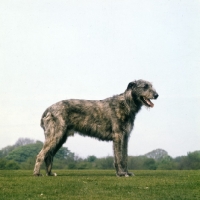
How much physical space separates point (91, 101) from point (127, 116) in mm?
1324

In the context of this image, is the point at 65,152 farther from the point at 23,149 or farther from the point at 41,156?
the point at 41,156

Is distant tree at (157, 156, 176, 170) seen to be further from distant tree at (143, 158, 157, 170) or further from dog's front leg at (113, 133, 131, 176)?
dog's front leg at (113, 133, 131, 176)

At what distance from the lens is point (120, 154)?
1120 centimetres

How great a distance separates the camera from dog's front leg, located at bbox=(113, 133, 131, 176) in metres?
11.1

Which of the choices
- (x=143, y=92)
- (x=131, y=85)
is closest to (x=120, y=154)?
(x=143, y=92)

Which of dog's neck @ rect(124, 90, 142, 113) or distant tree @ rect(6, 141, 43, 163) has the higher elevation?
dog's neck @ rect(124, 90, 142, 113)

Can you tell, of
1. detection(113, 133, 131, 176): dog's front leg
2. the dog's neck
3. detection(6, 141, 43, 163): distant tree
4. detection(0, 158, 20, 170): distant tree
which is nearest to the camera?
detection(113, 133, 131, 176): dog's front leg

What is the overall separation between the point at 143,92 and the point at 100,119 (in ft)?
5.25

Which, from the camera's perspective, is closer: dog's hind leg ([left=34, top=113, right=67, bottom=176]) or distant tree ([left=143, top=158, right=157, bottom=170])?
dog's hind leg ([left=34, top=113, right=67, bottom=176])

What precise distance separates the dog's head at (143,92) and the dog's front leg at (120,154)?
1.30 metres

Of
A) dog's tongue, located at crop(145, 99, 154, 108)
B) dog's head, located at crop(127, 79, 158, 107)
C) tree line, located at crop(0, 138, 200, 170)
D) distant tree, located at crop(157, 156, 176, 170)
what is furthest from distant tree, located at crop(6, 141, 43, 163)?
dog's tongue, located at crop(145, 99, 154, 108)

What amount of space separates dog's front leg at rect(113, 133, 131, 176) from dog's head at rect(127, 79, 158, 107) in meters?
1.30

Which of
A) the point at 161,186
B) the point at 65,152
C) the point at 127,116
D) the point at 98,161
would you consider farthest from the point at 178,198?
the point at 98,161

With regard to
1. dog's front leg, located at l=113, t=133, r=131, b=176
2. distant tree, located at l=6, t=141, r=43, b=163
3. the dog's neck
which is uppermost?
the dog's neck
